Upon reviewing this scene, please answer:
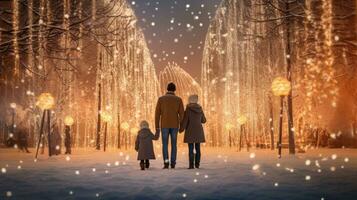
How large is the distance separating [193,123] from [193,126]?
0.26ft

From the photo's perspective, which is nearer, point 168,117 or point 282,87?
point 168,117

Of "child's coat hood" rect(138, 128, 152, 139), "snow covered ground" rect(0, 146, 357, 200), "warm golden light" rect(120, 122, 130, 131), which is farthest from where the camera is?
"warm golden light" rect(120, 122, 130, 131)

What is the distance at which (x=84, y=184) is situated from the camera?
8.34 metres

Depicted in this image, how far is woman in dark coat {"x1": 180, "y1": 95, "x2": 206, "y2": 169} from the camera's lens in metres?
11.9

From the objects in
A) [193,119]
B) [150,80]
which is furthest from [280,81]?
[150,80]

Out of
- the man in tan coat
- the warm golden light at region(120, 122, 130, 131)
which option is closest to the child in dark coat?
the man in tan coat

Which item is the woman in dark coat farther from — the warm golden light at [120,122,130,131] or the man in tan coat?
the warm golden light at [120,122,130,131]

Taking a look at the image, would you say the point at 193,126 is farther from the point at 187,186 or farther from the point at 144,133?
the point at 187,186

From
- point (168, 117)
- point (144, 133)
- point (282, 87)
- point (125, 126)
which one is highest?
point (282, 87)

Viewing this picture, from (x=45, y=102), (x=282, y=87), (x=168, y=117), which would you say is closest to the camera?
(x=168, y=117)

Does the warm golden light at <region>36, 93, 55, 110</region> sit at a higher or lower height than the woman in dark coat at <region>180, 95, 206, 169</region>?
higher

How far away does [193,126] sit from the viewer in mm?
12008

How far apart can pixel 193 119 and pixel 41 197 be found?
5.78m

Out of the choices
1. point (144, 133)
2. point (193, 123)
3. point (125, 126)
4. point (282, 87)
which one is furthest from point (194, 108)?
point (125, 126)
